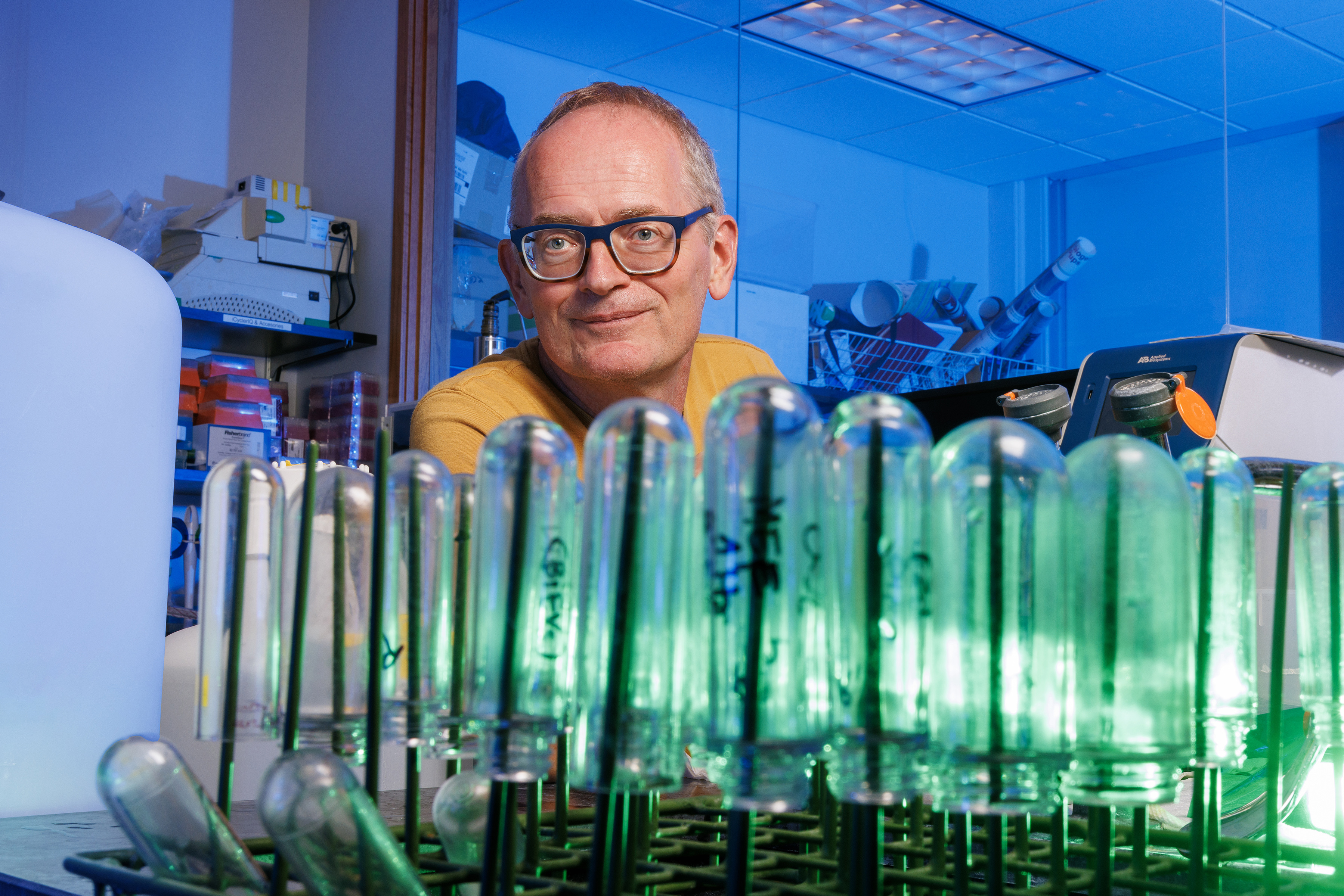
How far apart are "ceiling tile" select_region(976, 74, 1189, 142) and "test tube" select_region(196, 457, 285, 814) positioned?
2.26m

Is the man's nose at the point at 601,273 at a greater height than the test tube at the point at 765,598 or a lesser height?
greater

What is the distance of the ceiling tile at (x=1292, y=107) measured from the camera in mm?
2102

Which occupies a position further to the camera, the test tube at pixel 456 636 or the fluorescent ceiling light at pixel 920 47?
the fluorescent ceiling light at pixel 920 47

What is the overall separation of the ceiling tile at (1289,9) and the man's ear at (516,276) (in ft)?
5.29

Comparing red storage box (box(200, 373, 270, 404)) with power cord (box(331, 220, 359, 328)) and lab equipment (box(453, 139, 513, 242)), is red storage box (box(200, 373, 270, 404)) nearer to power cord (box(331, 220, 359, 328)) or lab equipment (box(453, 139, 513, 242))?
power cord (box(331, 220, 359, 328))

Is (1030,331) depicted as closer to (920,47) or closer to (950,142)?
(950,142)

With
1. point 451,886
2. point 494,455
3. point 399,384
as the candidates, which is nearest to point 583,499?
point 494,455

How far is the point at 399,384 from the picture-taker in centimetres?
293

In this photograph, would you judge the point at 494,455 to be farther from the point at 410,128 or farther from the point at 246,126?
the point at 246,126

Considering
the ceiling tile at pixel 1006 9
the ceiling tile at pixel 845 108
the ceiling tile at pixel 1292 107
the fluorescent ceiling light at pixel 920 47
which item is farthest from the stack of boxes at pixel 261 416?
the ceiling tile at pixel 1292 107

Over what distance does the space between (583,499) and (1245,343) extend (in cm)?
101

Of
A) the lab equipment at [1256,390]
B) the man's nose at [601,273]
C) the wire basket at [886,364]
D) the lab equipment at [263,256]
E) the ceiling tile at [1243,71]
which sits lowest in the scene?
the lab equipment at [1256,390]

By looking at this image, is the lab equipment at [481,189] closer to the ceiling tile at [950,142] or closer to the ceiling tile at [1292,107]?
the ceiling tile at [950,142]

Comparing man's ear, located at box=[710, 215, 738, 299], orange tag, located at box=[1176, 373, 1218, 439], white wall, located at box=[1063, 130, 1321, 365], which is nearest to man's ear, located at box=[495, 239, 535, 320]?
man's ear, located at box=[710, 215, 738, 299]
